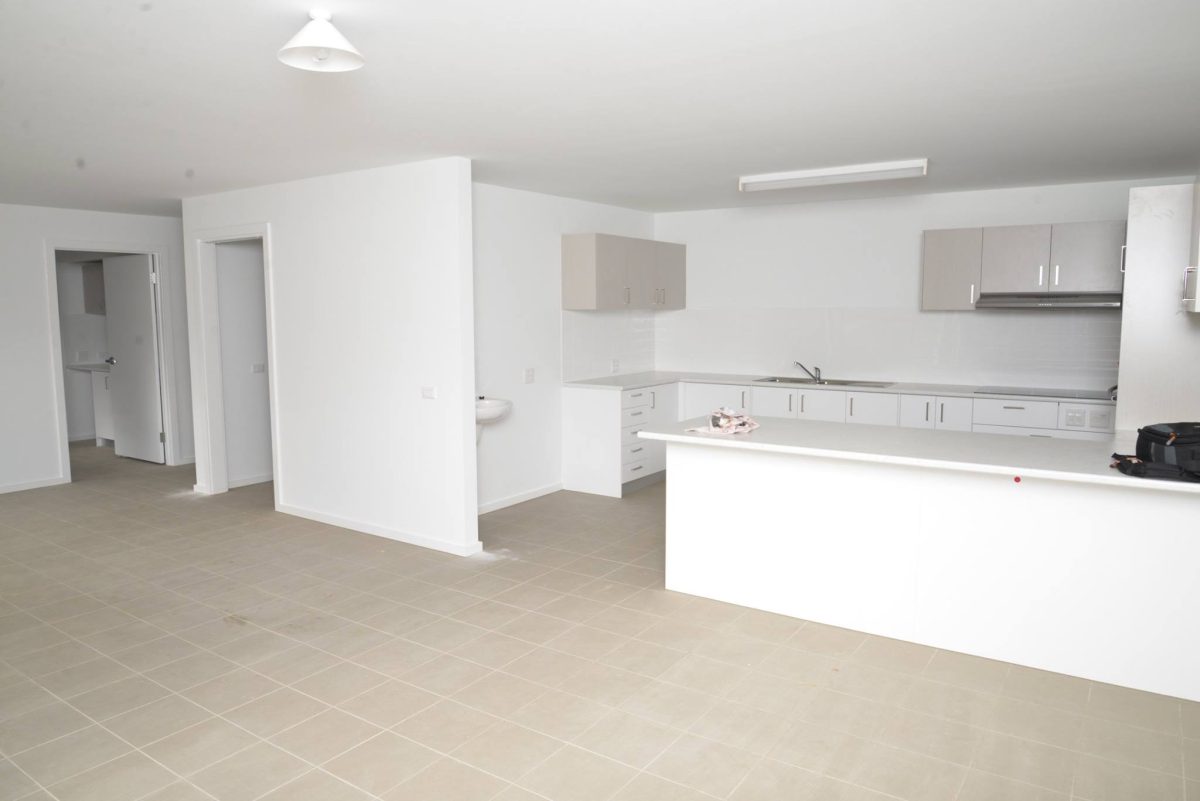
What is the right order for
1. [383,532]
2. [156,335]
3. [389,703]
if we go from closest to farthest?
[389,703], [383,532], [156,335]

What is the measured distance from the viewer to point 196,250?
6387 mm

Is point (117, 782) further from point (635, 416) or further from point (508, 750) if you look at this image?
point (635, 416)

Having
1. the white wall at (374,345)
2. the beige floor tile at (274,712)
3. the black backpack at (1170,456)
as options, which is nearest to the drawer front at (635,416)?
the white wall at (374,345)

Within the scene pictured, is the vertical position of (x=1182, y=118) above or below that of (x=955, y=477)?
above

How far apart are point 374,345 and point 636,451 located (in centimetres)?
244

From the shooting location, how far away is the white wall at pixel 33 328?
21.8 ft

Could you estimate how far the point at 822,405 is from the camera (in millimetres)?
6289

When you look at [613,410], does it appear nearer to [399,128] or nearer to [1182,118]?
[399,128]

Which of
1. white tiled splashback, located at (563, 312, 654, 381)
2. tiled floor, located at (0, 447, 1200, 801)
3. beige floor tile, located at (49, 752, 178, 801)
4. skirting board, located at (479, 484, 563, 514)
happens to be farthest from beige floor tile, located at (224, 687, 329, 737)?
white tiled splashback, located at (563, 312, 654, 381)

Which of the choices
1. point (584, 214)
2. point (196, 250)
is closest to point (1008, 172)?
point (584, 214)

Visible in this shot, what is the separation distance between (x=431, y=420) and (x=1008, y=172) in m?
4.24

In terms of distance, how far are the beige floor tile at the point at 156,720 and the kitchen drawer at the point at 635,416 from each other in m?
3.89

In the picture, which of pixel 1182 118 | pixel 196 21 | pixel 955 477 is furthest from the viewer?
pixel 1182 118

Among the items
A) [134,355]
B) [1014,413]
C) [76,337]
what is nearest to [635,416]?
[1014,413]
